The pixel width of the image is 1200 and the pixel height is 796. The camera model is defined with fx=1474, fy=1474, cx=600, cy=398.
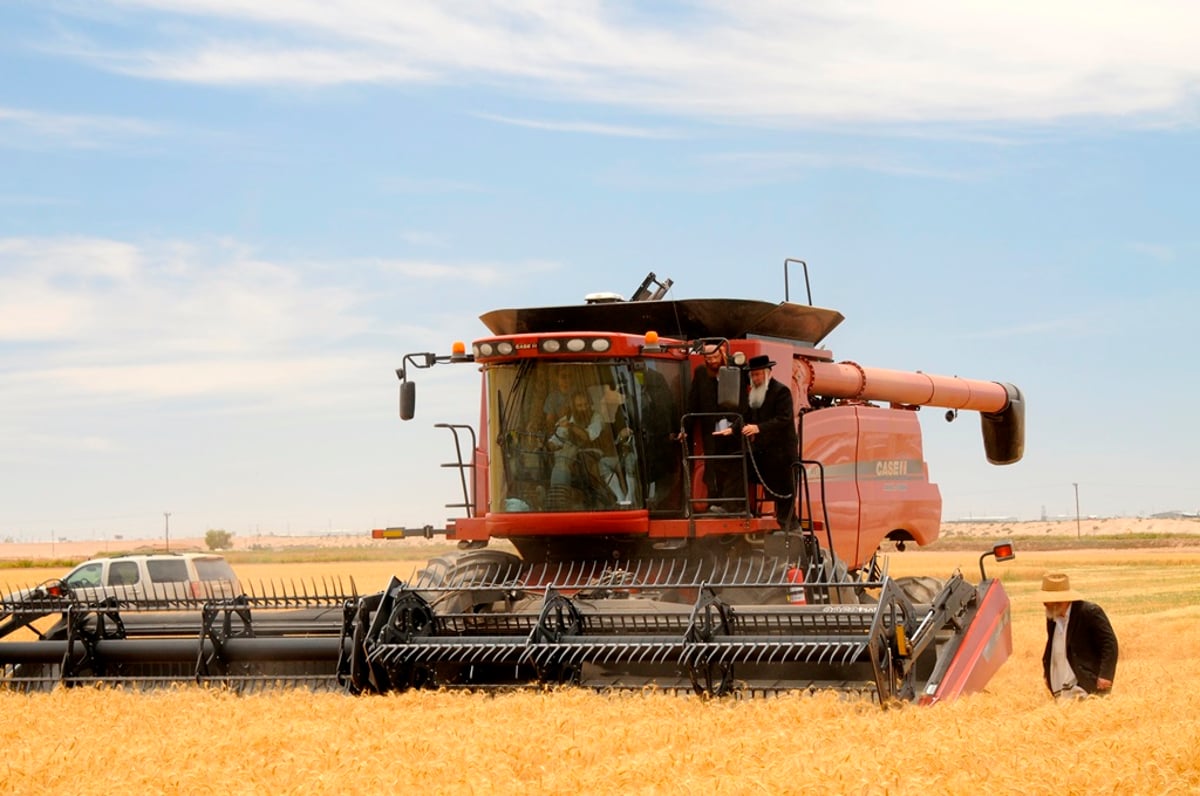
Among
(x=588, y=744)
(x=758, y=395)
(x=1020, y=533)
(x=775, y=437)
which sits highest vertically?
(x=758, y=395)

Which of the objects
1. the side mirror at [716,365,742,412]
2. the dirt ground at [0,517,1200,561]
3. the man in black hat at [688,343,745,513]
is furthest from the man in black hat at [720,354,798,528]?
the dirt ground at [0,517,1200,561]

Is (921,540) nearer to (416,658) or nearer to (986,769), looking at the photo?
(416,658)

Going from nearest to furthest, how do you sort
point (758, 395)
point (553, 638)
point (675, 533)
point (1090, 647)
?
point (553, 638), point (1090, 647), point (675, 533), point (758, 395)

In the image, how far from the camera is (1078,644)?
28.2 feet

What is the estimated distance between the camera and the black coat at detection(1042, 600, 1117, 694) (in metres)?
8.48

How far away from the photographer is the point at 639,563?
372 inches

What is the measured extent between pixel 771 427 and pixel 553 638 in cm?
235

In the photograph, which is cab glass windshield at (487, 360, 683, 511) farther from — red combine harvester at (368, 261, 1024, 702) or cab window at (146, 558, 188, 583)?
cab window at (146, 558, 188, 583)

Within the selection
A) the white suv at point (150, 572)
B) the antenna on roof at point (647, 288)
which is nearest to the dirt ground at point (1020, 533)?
the white suv at point (150, 572)

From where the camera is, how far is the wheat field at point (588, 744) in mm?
5281

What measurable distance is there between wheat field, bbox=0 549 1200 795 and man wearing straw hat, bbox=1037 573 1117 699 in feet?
2.15

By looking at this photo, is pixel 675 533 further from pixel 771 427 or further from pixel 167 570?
pixel 167 570

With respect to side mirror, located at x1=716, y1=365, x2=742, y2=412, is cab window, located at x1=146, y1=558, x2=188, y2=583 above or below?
below

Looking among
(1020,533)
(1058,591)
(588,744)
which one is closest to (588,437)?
(1058,591)
